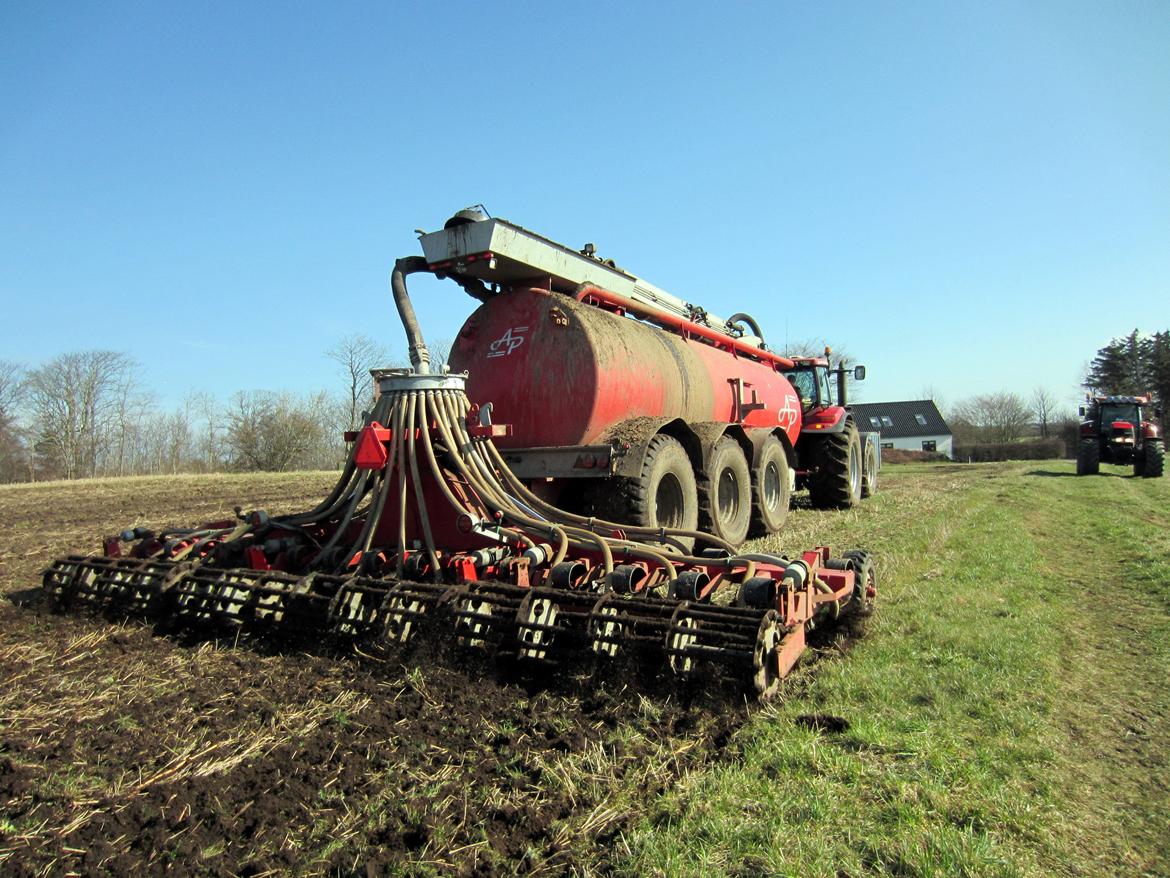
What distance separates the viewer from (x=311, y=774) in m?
2.65

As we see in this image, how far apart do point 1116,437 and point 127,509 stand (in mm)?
25480

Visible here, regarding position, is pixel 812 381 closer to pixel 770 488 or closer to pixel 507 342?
pixel 770 488

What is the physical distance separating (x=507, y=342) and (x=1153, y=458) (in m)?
21.4

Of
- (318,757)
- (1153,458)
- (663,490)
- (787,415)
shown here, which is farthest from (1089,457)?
(318,757)

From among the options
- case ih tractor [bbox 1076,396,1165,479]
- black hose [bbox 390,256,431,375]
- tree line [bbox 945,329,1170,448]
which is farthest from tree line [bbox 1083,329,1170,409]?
black hose [bbox 390,256,431,375]

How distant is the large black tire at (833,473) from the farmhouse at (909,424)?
138 ft

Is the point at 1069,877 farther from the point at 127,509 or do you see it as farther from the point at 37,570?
the point at 127,509

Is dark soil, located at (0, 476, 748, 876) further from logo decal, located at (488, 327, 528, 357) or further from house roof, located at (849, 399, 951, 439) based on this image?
house roof, located at (849, 399, 951, 439)

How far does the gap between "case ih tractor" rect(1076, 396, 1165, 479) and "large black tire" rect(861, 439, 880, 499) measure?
10.5m

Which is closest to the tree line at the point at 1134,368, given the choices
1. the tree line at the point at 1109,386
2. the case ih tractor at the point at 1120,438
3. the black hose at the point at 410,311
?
the tree line at the point at 1109,386

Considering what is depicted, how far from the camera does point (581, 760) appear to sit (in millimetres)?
2750

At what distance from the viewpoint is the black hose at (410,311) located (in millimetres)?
5359

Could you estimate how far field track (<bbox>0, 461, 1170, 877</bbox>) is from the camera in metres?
2.20

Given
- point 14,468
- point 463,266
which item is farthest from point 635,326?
point 14,468
